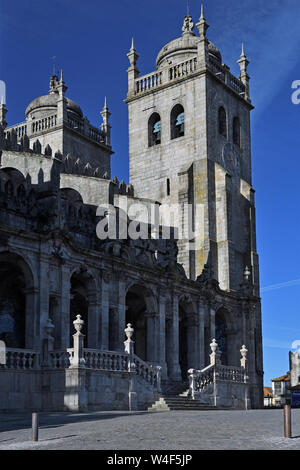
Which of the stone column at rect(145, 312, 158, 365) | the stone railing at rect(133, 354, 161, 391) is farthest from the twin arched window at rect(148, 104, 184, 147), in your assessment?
the stone railing at rect(133, 354, 161, 391)

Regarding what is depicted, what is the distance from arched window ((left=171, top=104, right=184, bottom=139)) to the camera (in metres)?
46.8

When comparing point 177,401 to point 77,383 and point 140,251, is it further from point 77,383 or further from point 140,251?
point 140,251

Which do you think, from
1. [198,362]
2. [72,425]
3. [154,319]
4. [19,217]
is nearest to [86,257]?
[19,217]

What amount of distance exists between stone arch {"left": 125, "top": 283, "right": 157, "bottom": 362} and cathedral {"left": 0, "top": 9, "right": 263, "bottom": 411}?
0.07m

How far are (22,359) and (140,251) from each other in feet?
40.1

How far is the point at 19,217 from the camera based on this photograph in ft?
97.8

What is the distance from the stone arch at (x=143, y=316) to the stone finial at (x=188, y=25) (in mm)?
22568

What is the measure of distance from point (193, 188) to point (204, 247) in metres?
4.09

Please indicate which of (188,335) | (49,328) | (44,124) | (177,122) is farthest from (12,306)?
(44,124)

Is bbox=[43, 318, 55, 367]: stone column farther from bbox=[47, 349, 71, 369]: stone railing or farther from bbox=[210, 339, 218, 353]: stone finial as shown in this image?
bbox=[210, 339, 218, 353]: stone finial

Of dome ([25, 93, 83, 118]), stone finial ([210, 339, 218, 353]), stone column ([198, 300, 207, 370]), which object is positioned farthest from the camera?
dome ([25, 93, 83, 118])

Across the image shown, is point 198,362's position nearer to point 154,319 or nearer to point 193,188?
point 154,319

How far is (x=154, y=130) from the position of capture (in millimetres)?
48719

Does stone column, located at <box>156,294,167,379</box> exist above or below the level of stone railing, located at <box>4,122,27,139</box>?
below
